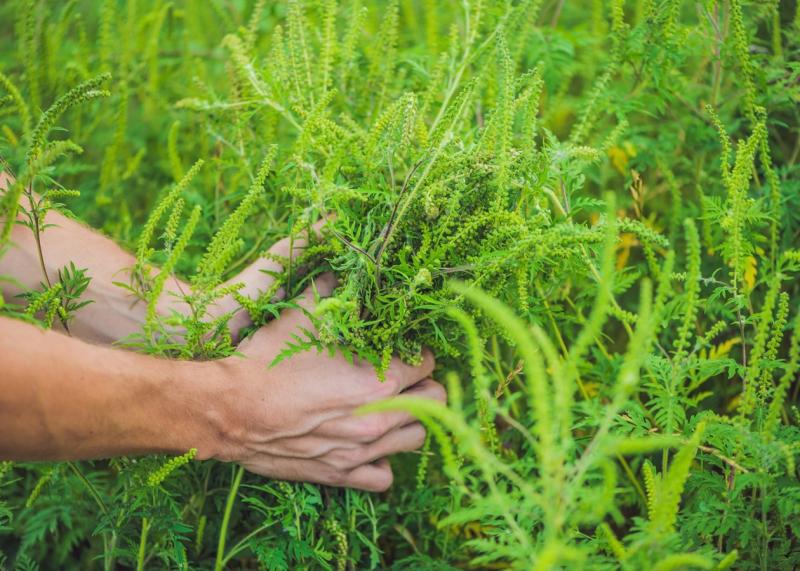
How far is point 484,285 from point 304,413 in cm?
47

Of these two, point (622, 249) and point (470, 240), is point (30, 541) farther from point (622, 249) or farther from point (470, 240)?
point (622, 249)

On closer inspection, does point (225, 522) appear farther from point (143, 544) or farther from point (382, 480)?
point (382, 480)

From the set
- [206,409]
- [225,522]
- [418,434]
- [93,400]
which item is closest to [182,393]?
[206,409]

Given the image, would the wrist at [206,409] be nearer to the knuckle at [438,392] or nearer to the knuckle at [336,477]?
the knuckle at [336,477]

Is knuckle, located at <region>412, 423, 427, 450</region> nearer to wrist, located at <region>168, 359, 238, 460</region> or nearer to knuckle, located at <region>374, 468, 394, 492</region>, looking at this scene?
knuckle, located at <region>374, 468, 394, 492</region>

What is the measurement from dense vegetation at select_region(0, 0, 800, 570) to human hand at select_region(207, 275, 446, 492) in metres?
0.05

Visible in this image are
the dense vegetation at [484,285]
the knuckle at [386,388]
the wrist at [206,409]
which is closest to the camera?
the dense vegetation at [484,285]

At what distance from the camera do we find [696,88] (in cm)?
199

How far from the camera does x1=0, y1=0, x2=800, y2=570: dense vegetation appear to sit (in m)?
1.04

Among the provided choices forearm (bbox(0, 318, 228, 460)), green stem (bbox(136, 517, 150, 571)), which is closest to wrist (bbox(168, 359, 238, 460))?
forearm (bbox(0, 318, 228, 460))

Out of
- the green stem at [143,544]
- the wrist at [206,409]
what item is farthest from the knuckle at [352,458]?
the green stem at [143,544]

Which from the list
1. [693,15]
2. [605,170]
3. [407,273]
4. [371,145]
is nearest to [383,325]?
[407,273]

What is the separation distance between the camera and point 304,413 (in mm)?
1463

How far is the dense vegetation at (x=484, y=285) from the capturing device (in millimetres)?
1044
